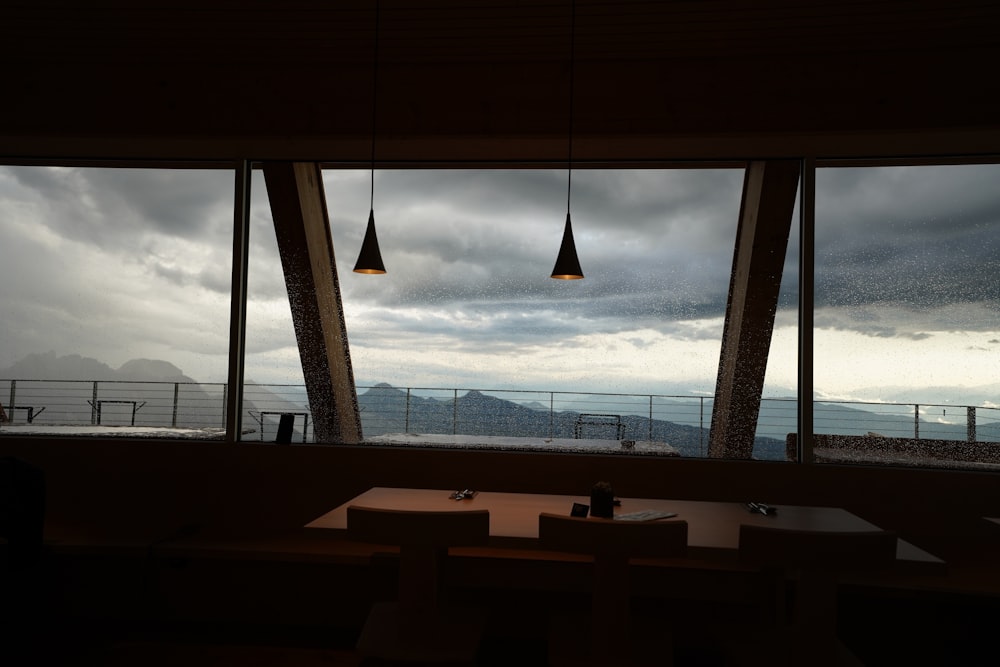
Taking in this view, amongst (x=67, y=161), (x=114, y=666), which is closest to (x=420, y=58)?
(x=67, y=161)

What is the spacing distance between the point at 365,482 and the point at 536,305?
1.35 m

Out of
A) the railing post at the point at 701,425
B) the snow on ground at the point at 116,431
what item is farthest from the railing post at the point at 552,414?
the snow on ground at the point at 116,431

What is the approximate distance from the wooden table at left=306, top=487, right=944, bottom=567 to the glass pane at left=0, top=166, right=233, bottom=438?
1.65 meters

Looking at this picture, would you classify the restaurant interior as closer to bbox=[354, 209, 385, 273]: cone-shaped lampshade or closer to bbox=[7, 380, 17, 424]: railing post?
bbox=[7, 380, 17, 424]: railing post

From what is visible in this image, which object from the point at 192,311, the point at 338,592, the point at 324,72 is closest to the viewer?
the point at 338,592

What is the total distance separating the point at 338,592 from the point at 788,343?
2516 mm

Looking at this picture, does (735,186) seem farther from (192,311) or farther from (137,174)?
(137,174)

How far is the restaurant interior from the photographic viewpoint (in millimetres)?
2855

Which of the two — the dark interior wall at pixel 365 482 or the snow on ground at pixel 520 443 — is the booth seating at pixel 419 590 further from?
the snow on ground at pixel 520 443

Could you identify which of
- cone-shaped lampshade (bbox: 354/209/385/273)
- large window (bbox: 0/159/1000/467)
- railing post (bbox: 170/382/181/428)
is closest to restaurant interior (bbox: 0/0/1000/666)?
large window (bbox: 0/159/1000/467)

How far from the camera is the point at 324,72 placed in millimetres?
3342

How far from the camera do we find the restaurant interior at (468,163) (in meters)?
2.86

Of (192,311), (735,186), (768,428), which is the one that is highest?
(735,186)

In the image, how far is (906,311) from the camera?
333cm
